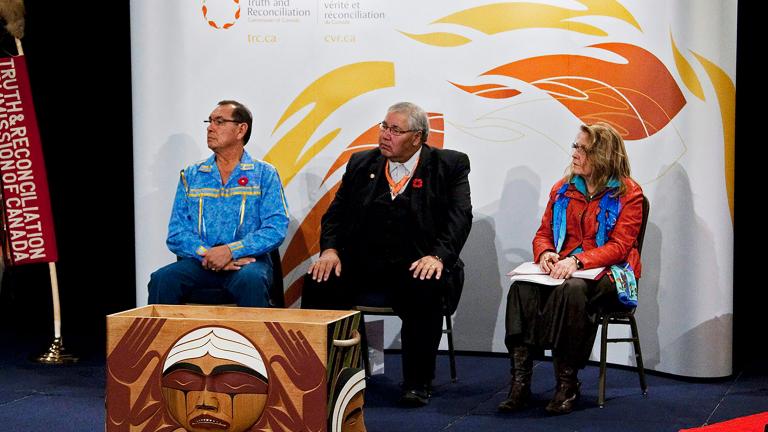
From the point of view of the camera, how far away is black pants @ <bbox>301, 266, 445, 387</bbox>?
443 centimetres

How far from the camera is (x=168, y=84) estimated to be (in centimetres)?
550

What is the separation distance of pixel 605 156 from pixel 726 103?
31.9 inches

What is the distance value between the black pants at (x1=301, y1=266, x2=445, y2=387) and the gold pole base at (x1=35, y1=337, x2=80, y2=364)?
1.53 meters

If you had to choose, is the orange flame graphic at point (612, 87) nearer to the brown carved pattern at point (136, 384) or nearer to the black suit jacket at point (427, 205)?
the black suit jacket at point (427, 205)

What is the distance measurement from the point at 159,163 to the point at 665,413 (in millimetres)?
Result: 2884

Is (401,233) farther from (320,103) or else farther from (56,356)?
(56,356)

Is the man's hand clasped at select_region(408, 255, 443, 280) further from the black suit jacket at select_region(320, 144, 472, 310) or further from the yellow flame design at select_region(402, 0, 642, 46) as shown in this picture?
the yellow flame design at select_region(402, 0, 642, 46)

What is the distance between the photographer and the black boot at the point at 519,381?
4316 millimetres

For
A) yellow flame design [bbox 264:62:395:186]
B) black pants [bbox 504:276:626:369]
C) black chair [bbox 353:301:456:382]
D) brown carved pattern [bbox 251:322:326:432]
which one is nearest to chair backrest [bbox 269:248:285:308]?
black chair [bbox 353:301:456:382]

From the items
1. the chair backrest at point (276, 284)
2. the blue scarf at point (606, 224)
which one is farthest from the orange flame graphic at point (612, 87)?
the chair backrest at point (276, 284)

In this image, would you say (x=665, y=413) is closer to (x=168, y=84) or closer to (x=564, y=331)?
(x=564, y=331)

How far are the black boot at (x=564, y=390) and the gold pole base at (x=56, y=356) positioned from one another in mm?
2521

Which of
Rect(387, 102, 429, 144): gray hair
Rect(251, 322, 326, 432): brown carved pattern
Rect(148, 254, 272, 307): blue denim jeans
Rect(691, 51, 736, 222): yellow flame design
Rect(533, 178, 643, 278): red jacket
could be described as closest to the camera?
Rect(251, 322, 326, 432): brown carved pattern

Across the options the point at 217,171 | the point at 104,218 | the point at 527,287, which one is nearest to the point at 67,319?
the point at 104,218
